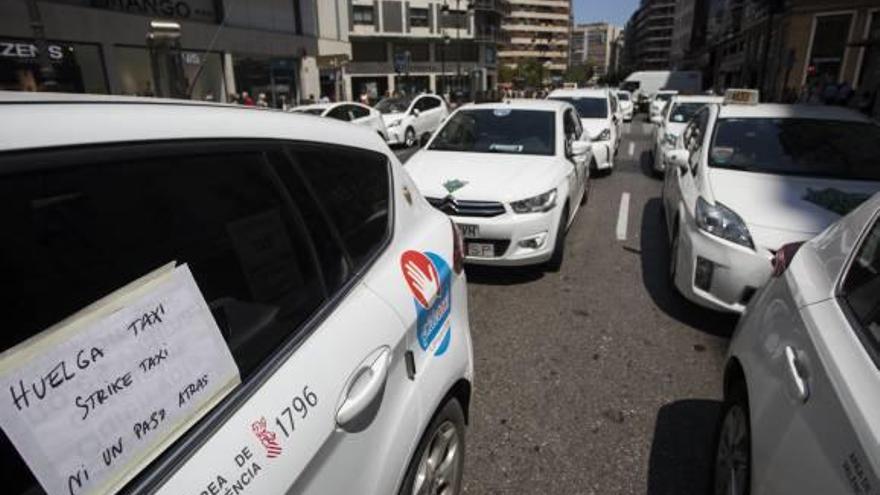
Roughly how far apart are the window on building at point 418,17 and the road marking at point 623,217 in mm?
53140

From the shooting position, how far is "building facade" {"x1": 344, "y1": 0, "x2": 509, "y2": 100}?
177 feet

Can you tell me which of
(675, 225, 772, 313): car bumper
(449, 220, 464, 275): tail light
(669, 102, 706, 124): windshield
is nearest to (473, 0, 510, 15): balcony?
(669, 102, 706, 124): windshield

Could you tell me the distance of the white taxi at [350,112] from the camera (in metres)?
12.8

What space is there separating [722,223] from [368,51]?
186 feet

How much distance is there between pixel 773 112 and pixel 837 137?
674 millimetres

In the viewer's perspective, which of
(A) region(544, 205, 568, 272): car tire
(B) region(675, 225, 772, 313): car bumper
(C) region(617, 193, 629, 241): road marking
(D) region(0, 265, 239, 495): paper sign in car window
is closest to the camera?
(D) region(0, 265, 239, 495): paper sign in car window

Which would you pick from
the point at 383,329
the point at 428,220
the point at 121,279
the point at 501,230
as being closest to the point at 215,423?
the point at 121,279

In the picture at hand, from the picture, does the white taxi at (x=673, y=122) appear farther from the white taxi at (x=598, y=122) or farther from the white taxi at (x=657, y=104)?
the white taxi at (x=657, y=104)

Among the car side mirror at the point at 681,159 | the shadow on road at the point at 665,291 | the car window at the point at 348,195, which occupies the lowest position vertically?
the shadow on road at the point at 665,291

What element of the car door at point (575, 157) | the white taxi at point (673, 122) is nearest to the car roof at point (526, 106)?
the car door at point (575, 157)

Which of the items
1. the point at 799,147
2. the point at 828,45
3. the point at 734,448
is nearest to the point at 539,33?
the point at 828,45

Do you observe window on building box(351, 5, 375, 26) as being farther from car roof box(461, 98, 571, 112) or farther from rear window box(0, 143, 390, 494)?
rear window box(0, 143, 390, 494)

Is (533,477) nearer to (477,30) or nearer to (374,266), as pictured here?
(374,266)

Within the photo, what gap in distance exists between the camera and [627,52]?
168 m
